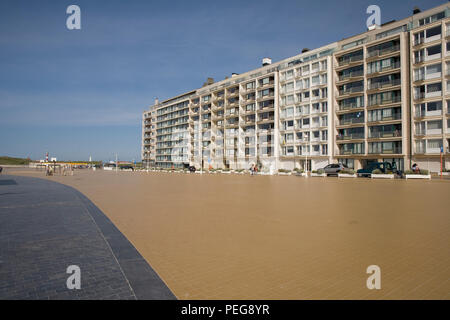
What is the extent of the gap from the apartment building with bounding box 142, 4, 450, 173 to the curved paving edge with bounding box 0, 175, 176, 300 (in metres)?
37.8

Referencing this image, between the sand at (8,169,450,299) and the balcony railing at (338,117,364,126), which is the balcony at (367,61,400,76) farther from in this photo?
the sand at (8,169,450,299)

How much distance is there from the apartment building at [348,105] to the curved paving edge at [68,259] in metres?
37.8

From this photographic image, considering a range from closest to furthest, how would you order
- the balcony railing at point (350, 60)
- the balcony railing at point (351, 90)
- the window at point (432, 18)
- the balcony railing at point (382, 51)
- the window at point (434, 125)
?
1. the window at point (434, 125)
2. the window at point (432, 18)
3. the balcony railing at point (382, 51)
4. the balcony railing at point (351, 90)
5. the balcony railing at point (350, 60)

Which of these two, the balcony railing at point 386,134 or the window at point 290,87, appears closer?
the balcony railing at point 386,134

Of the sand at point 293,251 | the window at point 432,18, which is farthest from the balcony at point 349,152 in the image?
the sand at point 293,251

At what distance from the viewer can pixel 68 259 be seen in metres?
4.62

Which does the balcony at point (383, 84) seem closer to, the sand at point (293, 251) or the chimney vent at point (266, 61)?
the chimney vent at point (266, 61)

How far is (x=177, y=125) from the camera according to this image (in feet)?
295

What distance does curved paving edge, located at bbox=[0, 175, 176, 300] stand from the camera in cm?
345

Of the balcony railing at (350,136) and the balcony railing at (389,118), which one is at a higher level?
the balcony railing at (389,118)

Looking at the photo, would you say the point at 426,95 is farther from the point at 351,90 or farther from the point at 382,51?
the point at 351,90

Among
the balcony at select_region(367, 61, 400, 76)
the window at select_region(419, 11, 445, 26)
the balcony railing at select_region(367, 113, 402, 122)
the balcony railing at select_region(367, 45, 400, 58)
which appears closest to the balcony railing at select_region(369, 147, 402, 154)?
the balcony railing at select_region(367, 113, 402, 122)

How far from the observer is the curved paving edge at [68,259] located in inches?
136

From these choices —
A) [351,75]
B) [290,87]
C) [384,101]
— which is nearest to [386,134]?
[384,101]
